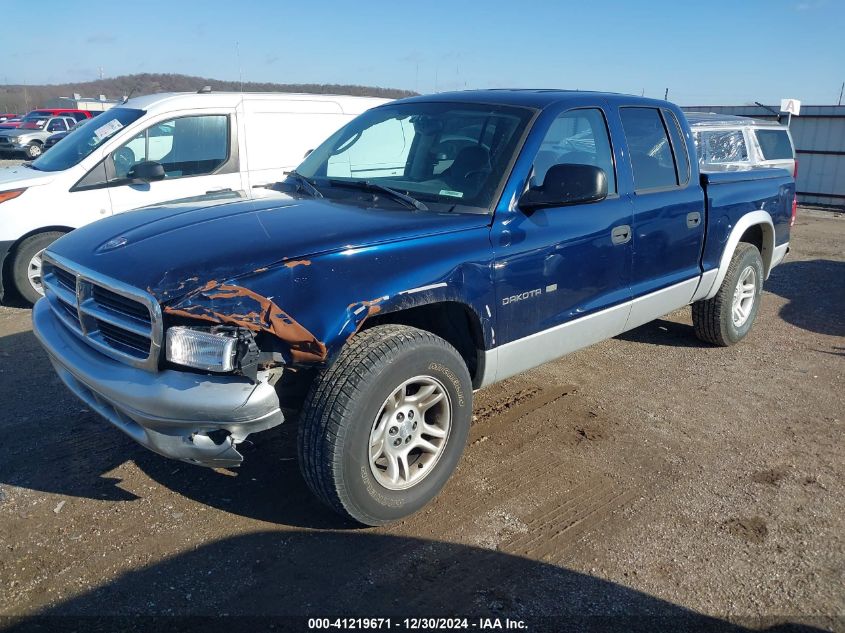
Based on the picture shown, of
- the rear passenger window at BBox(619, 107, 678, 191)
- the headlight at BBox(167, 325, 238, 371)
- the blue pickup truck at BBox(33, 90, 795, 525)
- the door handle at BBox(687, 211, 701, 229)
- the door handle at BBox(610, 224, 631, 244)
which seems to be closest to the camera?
the headlight at BBox(167, 325, 238, 371)

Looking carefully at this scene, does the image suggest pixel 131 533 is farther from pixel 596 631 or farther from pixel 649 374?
pixel 649 374

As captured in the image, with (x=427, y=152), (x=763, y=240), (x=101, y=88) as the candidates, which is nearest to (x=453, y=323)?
(x=427, y=152)

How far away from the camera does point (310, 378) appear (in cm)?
303

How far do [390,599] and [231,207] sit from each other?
2060mm

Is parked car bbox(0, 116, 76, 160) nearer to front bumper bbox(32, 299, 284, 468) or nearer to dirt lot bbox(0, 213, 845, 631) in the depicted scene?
dirt lot bbox(0, 213, 845, 631)

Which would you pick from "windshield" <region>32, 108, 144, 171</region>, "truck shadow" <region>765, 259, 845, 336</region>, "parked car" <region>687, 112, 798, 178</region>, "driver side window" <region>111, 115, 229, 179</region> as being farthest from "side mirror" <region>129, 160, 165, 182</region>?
"parked car" <region>687, 112, 798, 178</region>

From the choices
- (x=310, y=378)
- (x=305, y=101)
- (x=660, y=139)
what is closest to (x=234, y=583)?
(x=310, y=378)

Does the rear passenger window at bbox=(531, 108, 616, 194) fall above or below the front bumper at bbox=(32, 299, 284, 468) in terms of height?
above

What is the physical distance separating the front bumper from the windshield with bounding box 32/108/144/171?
469cm

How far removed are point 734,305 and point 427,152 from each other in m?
3.22

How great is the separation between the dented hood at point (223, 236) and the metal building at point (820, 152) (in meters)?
16.6

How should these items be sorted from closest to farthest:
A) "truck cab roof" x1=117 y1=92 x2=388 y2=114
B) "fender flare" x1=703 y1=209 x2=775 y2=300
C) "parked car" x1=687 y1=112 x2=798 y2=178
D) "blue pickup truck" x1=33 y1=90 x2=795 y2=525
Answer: "blue pickup truck" x1=33 y1=90 x2=795 y2=525
"fender flare" x1=703 y1=209 x2=775 y2=300
"truck cab roof" x1=117 y1=92 x2=388 y2=114
"parked car" x1=687 y1=112 x2=798 y2=178

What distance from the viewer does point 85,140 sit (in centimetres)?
686

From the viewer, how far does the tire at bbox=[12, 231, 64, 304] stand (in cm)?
642
